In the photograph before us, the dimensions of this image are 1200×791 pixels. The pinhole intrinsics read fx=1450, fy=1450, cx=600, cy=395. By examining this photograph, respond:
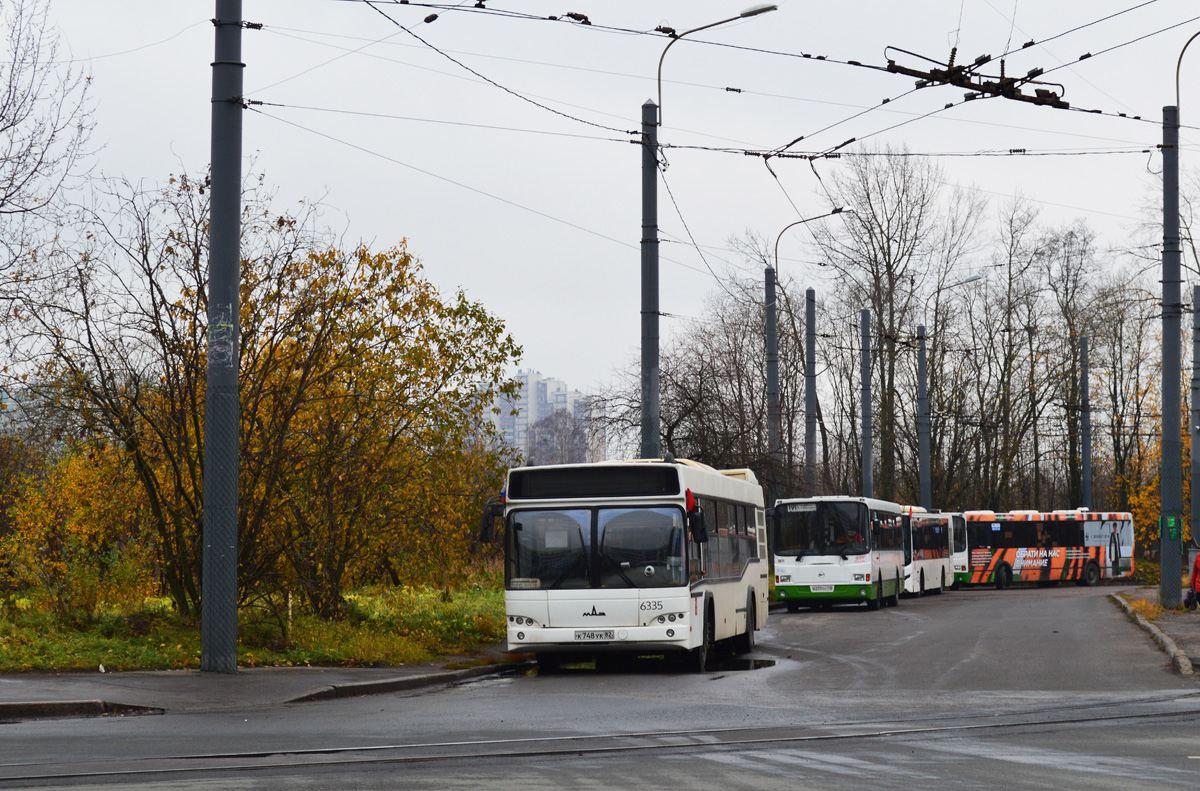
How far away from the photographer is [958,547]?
53375mm

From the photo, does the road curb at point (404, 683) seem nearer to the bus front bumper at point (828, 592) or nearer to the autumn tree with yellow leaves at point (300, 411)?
the autumn tree with yellow leaves at point (300, 411)

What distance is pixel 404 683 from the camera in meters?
Result: 15.8

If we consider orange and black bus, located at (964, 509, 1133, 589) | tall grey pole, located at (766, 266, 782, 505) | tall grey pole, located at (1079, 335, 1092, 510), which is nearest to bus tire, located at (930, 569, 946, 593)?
orange and black bus, located at (964, 509, 1133, 589)

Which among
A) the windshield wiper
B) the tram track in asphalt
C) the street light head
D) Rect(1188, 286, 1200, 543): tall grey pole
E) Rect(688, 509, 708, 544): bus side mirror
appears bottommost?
the tram track in asphalt

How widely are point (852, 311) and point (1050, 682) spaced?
43764 millimetres

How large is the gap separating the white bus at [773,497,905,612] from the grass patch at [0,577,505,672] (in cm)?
1524

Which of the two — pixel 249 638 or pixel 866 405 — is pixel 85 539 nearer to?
pixel 249 638

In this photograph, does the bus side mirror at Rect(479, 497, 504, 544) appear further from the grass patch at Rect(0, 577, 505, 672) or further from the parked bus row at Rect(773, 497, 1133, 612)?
the parked bus row at Rect(773, 497, 1133, 612)

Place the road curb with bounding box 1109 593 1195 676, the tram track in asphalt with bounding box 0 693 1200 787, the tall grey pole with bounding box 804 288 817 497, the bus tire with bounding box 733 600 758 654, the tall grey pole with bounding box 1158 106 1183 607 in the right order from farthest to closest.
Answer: the tall grey pole with bounding box 804 288 817 497
the tall grey pole with bounding box 1158 106 1183 607
the bus tire with bounding box 733 600 758 654
the road curb with bounding box 1109 593 1195 676
the tram track in asphalt with bounding box 0 693 1200 787

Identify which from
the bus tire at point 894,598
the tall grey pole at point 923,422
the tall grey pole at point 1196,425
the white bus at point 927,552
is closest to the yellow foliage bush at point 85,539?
the tall grey pole at point 1196,425

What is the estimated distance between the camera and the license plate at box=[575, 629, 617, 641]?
57.3 feet

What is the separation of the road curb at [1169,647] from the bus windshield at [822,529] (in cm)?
809

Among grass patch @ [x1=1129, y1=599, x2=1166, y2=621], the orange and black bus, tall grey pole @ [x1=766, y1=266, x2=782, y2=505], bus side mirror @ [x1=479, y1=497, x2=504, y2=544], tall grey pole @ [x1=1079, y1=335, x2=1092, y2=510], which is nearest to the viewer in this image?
bus side mirror @ [x1=479, y1=497, x2=504, y2=544]

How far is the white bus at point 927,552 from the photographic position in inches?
1732
